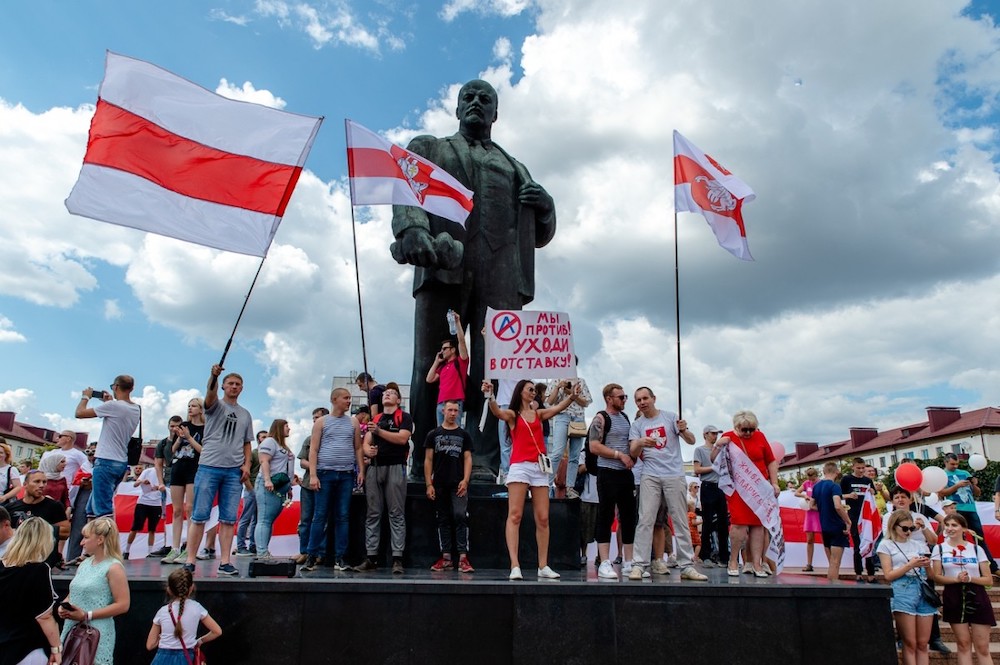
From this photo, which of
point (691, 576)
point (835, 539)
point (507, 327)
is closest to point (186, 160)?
point (507, 327)

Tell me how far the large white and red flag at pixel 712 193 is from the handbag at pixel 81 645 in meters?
8.22

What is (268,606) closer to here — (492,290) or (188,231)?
(188,231)

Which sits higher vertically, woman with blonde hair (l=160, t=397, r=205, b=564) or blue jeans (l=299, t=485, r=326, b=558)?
woman with blonde hair (l=160, t=397, r=205, b=564)

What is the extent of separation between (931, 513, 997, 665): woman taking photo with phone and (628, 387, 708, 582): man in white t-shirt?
2.46 m

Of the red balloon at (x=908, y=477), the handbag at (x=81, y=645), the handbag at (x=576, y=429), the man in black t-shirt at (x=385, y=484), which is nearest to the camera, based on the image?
the handbag at (x=81, y=645)

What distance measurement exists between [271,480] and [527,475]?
13.4ft

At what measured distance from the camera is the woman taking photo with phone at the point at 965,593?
21.9ft

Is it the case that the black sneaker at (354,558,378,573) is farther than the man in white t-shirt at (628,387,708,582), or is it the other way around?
the black sneaker at (354,558,378,573)

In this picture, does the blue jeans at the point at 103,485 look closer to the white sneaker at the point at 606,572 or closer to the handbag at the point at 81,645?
the handbag at the point at 81,645

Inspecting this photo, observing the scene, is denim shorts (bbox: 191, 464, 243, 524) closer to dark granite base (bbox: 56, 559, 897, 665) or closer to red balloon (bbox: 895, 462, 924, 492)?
dark granite base (bbox: 56, 559, 897, 665)

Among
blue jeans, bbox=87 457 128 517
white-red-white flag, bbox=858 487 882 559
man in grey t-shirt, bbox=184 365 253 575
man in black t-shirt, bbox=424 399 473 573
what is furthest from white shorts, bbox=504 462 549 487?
white-red-white flag, bbox=858 487 882 559

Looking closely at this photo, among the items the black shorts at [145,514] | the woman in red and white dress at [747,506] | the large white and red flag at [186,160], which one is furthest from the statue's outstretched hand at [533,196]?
the black shorts at [145,514]

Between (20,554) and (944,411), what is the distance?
80657 millimetres

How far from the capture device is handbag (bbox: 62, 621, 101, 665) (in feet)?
15.4
